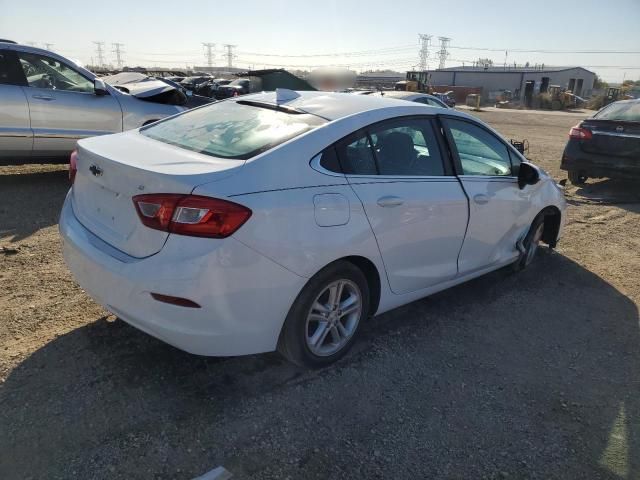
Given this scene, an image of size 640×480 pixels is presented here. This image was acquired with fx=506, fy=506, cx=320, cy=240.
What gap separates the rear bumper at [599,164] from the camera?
7.73 metres

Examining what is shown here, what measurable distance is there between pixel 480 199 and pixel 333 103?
4.29 feet


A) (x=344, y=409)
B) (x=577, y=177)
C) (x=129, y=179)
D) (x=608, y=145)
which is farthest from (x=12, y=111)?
(x=577, y=177)

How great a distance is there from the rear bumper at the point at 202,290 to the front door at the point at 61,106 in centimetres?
485

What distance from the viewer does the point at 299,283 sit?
8.72 feet

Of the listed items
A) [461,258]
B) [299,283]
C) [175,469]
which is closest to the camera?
[175,469]

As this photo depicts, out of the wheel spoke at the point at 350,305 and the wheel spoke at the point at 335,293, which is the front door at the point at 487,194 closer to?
the wheel spoke at the point at 350,305

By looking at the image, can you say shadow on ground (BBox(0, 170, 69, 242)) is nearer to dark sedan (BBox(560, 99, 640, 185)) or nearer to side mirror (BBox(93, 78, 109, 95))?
side mirror (BBox(93, 78, 109, 95))

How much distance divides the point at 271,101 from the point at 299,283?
150 centimetres

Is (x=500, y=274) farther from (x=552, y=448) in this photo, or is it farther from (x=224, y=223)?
(x=224, y=223)

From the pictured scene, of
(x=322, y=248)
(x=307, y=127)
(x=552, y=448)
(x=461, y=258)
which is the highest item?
(x=307, y=127)

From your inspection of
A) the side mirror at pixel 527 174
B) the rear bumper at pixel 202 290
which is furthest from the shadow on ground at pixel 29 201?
the side mirror at pixel 527 174

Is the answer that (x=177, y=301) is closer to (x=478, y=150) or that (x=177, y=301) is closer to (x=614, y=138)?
(x=478, y=150)

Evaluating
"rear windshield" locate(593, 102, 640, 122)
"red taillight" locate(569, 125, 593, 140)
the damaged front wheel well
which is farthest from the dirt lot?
"rear windshield" locate(593, 102, 640, 122)

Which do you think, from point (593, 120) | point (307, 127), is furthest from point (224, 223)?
point (593, 120)
